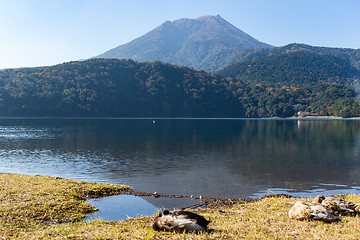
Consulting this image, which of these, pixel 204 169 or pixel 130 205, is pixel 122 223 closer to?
pixel 130 205

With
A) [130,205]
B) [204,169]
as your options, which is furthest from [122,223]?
[204,169]

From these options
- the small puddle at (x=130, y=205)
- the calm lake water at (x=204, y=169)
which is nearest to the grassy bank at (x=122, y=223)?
the small puddle at (x=130, y=205)

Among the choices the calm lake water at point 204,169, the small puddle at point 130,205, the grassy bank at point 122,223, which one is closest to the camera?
the grassy bank at point 122,223

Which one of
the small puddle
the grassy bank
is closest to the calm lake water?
the small puddle

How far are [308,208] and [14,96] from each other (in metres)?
219

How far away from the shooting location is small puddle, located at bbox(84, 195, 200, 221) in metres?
17.6

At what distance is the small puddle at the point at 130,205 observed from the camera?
17616 mm

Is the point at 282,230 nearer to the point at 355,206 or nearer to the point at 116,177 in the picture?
the point at 355,206

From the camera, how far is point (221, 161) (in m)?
43.1

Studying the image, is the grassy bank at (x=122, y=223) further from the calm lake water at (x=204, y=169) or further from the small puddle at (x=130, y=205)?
the calm lake water at (x=204, y=169)

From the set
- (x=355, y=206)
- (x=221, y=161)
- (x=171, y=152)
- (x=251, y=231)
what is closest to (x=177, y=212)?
(x=251, y=231)

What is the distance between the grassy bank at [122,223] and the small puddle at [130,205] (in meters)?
0.96

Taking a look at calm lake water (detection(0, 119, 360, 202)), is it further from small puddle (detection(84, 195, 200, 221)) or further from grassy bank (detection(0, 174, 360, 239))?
grassy bank (detection(0, 174, 360, 239))

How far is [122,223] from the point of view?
14.5 m
